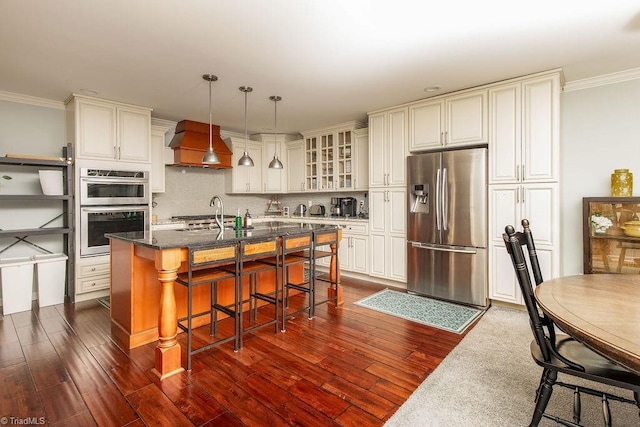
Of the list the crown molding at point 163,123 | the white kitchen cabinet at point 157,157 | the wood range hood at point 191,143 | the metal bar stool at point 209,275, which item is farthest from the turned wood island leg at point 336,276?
the crown molding at point 163,123

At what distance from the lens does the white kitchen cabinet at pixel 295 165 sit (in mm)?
6047

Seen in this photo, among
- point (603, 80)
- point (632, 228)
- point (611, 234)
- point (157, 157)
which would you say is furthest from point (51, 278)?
point (603, 80)

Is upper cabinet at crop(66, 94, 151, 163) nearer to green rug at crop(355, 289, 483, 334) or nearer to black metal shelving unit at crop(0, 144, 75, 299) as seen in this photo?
black metal shelving unit at crop(0, 144, 75, 299)

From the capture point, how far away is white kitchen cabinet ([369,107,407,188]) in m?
4.32

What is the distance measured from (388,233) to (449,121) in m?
1.64

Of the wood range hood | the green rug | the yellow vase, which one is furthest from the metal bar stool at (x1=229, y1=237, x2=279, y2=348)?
the yellow vase

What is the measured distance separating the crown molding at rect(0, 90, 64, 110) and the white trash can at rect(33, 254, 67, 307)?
189cm

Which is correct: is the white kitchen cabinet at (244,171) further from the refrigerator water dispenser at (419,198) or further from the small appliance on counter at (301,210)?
the refrigerator water dispenser at (419,198)

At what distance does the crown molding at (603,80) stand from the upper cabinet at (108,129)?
17.2 feet

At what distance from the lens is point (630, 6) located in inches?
84.7

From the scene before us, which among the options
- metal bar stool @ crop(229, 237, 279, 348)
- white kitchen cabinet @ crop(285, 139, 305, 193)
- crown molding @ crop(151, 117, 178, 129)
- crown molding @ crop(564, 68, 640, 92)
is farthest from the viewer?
white kitchen cabinet @ crop(285, 139, 305, 193)

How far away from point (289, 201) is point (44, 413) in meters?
5.18

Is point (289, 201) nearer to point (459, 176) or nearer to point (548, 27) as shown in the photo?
point (459, 176)

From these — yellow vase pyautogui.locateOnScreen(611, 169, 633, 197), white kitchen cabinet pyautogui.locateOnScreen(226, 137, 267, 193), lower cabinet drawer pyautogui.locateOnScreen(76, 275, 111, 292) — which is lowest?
lower cabinet drawer pyautogui.locateOnScreen(76, 275, 111, 292)
